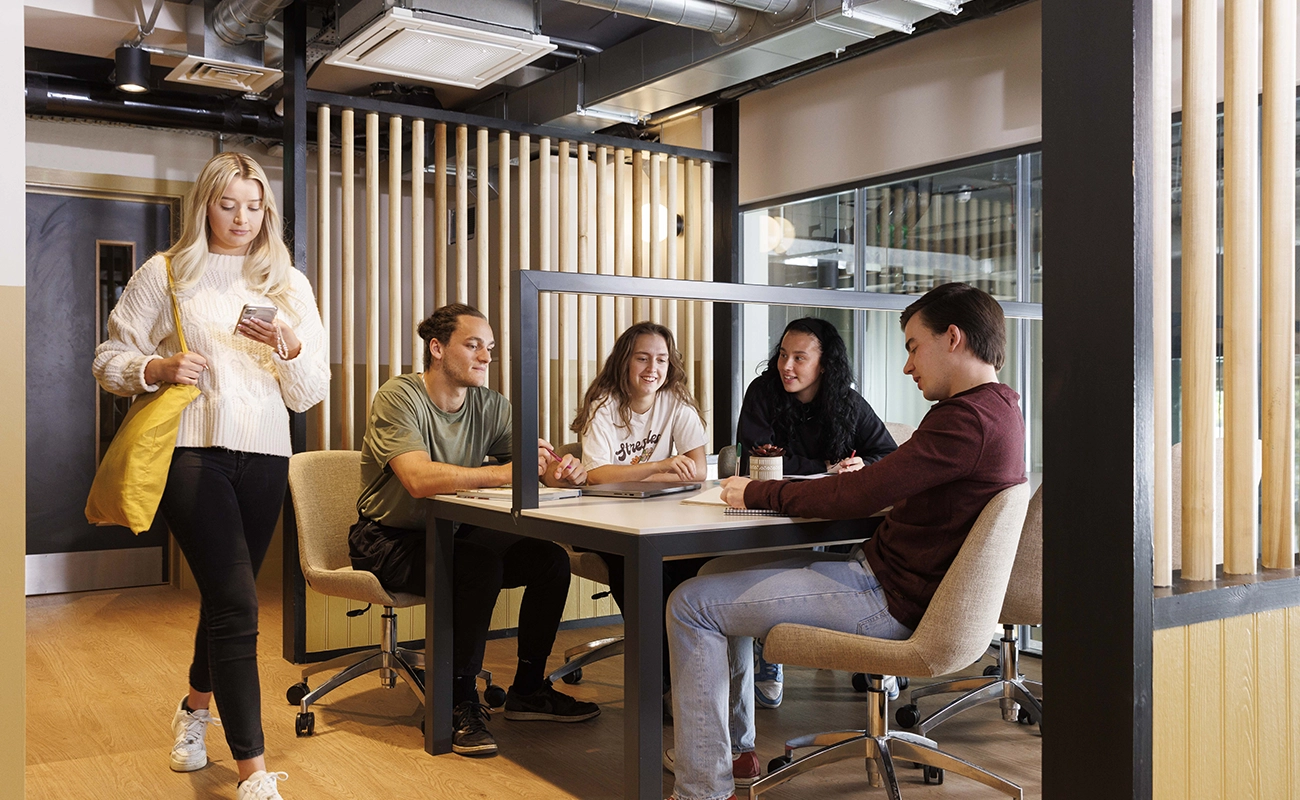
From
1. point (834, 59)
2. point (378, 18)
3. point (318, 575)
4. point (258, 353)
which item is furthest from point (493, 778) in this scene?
point (834, 59)

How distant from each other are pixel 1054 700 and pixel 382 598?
229 cm

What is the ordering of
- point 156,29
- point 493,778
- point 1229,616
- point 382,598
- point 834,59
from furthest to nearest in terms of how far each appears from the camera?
Answer: 1. point 834,59
2. point 156,29
3. point 382,598
4. point 493,778
5. point 1229,616

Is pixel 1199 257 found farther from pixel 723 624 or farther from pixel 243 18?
pixel 243 18

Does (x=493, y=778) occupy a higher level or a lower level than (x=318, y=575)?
lower

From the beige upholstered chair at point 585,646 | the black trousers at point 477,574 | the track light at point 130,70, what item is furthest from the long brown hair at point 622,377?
the track light at point 130,70

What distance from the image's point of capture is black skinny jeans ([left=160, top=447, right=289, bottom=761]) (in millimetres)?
2547

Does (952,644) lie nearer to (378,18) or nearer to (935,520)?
(935,520)

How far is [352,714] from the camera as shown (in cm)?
352

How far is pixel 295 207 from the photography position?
13.6 feet

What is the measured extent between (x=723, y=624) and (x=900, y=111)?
3.08m

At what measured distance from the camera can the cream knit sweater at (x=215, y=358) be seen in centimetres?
262

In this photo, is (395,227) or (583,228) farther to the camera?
(583,228)

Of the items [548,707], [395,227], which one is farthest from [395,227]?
[548,707]

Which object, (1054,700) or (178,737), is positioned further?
(178,737)
